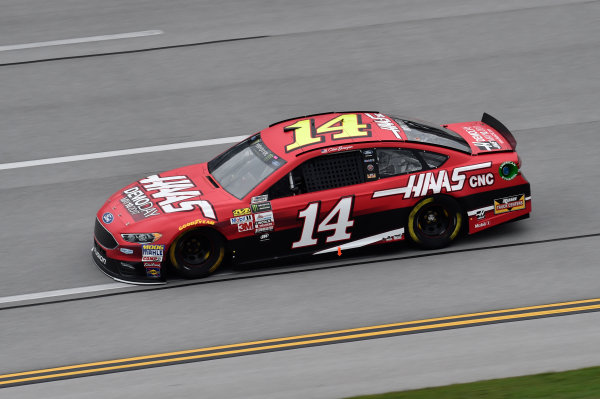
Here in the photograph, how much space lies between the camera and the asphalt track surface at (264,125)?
9336 mm

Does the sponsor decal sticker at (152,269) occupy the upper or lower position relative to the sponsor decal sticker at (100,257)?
lower

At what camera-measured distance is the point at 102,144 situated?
47.9 feet

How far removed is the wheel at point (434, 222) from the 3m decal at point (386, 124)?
898 mm

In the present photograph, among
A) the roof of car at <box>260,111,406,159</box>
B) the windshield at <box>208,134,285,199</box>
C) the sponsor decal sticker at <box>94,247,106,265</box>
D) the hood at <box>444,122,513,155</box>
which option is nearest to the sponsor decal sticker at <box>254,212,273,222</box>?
the windshield at <box>208,134,285,199</box>

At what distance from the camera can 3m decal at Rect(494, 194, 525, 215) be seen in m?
11.4

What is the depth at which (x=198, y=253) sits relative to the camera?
35.6 ft

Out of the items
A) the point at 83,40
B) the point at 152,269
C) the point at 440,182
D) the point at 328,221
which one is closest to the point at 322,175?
the point at 328,221

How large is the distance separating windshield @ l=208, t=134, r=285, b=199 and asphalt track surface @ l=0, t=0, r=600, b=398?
1.05 m

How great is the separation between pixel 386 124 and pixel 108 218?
3539 mm

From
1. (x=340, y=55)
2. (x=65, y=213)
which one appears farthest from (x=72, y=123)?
(x=340, y=55)

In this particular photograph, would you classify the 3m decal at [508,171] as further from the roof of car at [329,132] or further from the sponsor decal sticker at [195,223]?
the sponsor decal sticker at [195,223]

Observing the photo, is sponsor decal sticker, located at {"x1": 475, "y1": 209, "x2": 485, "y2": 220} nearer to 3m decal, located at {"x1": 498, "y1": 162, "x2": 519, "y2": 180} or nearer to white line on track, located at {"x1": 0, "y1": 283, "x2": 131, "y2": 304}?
3m decal, located at {"x1": 498, "y1": 162, "x2": 519, "y2": 180}

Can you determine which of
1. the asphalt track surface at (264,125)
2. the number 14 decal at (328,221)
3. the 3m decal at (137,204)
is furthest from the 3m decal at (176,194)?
the number 14 decal at (328,221)

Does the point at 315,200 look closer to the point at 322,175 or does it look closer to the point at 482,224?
the point at 322,175
